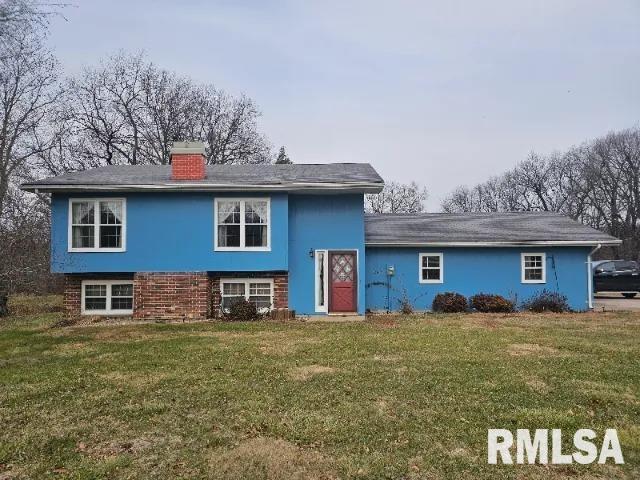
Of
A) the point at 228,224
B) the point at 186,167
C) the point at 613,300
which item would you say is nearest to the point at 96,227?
the point at 186,167

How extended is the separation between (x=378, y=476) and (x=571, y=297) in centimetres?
1536

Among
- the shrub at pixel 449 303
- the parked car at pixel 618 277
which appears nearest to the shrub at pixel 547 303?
the shrub at pixel 449 303

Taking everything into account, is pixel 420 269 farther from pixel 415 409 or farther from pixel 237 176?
pixel 415 409

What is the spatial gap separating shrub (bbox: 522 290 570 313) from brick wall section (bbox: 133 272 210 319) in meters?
11.2

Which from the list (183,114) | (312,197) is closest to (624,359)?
(312,197)

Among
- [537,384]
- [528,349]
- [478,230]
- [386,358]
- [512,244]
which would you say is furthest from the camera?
[478,230]

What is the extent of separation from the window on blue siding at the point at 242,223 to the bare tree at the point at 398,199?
35.7 metres

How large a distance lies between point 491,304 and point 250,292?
820 centimetres

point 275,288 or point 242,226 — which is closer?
point 242,226

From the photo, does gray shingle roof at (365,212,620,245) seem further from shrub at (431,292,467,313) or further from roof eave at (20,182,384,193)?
roof eave at (20,182,384,193)

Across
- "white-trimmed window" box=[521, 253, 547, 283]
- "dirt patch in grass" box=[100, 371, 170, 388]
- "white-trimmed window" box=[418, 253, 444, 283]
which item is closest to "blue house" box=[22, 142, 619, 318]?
"white-trimmed window" box=[418, 253, 444, 283]

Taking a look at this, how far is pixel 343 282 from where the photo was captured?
47.7ft

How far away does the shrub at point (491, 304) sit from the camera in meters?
15.7

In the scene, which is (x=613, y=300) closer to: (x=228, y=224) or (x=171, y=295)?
(x=228, y=224)
